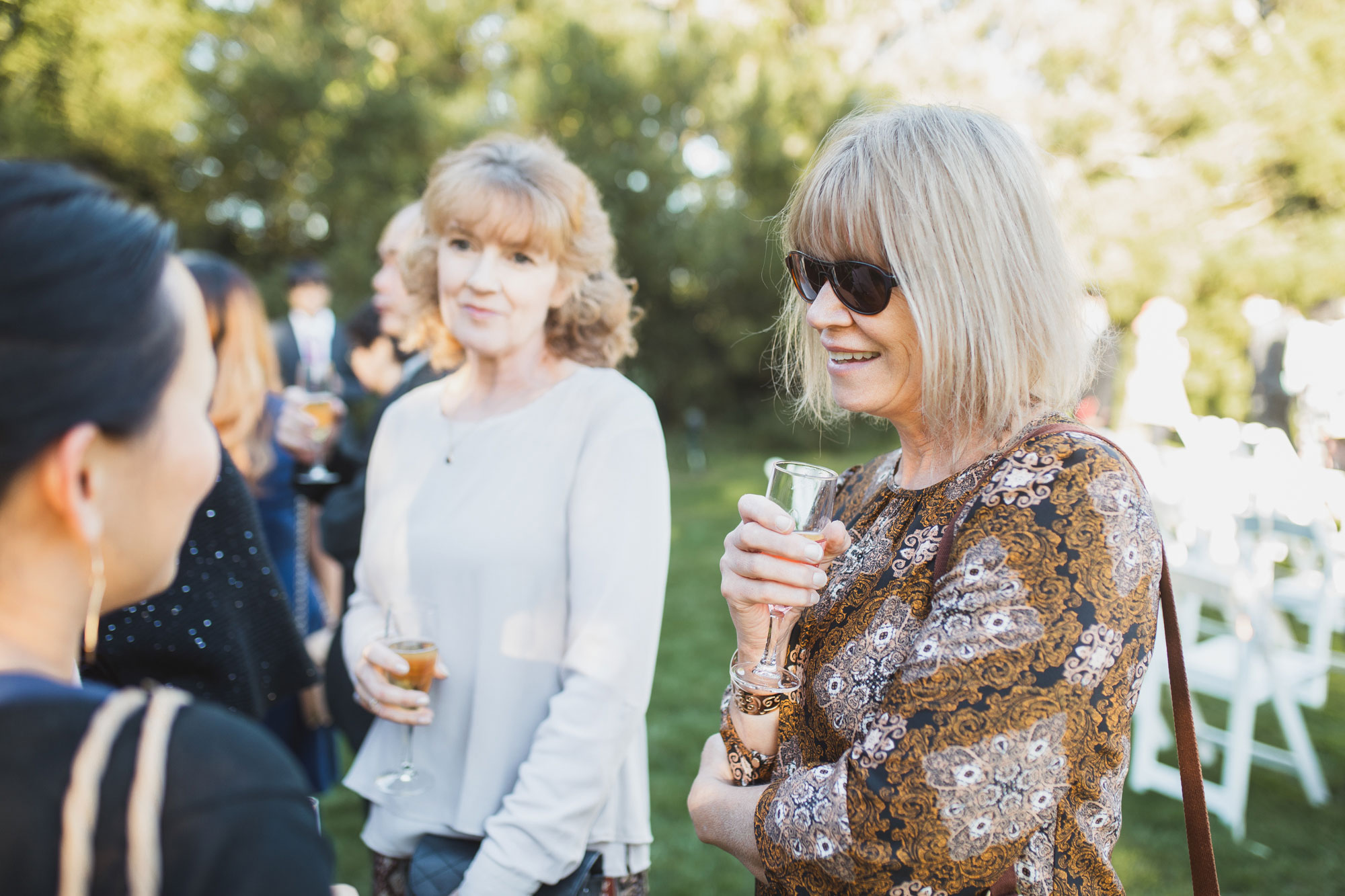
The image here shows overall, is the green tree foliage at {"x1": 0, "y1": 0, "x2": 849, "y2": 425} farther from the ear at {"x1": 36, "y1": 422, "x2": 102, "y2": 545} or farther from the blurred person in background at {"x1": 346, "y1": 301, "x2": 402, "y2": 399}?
the ear at {"x1": 36, "y1": 422, "x2": 102, "y2": 545}

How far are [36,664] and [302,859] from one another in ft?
1.14

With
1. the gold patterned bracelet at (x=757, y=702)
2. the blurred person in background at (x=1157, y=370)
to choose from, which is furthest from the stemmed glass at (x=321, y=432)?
the blurred person in background at (x=1157, y=370)

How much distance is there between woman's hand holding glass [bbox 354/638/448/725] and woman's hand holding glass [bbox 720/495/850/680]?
36.0 inches

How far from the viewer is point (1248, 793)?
4.49 m

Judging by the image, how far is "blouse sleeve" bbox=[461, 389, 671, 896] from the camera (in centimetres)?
187

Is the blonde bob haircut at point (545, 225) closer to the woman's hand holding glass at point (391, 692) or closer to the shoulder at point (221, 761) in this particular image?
the woman's hand holding glass at point (391, 692)

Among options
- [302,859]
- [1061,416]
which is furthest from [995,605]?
[302,859]

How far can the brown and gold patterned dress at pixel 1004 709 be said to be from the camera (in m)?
1.14

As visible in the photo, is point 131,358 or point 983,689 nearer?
point 131,358

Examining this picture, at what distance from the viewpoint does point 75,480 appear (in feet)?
2.85

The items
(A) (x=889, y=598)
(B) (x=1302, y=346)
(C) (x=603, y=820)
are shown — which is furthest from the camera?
(B) (x=1302, y=346)

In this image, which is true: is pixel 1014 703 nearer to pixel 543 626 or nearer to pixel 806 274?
pixel 806 274

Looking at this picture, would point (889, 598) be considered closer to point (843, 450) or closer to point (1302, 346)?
point (1302, 346)

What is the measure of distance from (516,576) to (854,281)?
3.48ft
